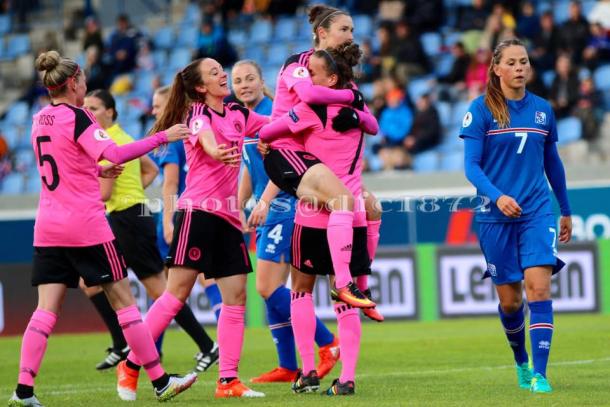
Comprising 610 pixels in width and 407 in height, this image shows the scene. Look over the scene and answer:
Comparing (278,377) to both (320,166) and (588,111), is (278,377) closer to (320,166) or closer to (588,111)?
(320,166)

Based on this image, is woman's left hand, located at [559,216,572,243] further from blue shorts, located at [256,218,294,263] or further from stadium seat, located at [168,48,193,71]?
stadium seat, located at [168,48,193,71]

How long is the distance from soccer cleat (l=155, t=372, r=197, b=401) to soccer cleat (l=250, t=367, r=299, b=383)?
1545mm

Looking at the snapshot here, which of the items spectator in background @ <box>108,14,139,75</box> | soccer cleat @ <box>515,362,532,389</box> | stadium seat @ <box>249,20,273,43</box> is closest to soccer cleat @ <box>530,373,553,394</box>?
soccer cleat @ <box>515,362,532,389</box>

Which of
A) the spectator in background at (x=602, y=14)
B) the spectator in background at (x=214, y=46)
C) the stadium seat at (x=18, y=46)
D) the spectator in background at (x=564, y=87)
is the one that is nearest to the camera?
the spectator in background at (x=564, y=87)

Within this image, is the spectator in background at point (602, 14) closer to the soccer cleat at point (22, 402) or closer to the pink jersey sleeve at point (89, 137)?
the pink jersey sleeve at point (89, 137)

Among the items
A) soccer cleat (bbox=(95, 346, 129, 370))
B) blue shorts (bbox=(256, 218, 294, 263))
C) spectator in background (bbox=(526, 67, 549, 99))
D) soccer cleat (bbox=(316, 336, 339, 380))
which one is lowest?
soccer cleat (bbox=(95, 346, 129, 370))

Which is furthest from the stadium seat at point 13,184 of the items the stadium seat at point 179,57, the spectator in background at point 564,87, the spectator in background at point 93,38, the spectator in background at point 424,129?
the spectator in background at point 564,87

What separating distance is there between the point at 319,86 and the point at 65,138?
161 cm

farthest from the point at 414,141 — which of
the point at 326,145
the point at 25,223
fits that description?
the point at 326,145

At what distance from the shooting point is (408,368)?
10141 mm

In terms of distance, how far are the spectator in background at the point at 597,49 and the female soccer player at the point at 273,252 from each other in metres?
9.51

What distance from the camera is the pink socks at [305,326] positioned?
8.12 meters

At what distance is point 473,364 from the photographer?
10.2 m

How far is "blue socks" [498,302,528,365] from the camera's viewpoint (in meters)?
8.27
